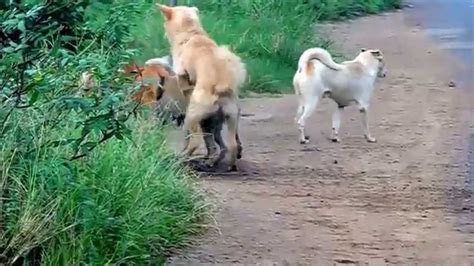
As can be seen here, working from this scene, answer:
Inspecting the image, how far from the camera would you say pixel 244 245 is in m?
6.80

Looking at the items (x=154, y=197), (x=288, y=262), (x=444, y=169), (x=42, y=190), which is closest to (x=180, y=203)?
(x=154, y=197)

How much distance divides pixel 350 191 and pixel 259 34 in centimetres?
678

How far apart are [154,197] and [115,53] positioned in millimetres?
873

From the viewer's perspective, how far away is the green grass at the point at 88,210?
5.70 m

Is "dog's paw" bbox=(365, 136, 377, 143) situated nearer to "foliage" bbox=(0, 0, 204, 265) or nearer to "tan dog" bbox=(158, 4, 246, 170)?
"tan dog" bbox=(158, 4, 246, 170)

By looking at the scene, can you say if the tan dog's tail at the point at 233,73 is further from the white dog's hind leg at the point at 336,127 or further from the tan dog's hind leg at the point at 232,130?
the white dog's hind leg at the point at 336,127

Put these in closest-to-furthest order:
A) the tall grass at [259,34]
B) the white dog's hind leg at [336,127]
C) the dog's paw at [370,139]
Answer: the dog's paw at [370,139], the white dog's hind leg at [336,127], the tall grass at [259,34]

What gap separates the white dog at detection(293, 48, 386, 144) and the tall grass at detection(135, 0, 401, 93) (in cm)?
221

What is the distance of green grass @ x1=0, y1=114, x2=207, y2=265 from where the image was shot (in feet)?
18.7

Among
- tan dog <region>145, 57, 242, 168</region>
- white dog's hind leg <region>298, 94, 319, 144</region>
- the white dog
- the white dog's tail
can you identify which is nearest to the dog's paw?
the white dog

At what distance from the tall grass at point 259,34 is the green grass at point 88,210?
553 centimetres

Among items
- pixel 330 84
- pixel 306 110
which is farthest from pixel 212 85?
pixel 330 84

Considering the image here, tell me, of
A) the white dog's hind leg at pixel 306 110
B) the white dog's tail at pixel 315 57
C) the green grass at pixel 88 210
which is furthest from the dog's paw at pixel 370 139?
the green grass at pixel 88 210

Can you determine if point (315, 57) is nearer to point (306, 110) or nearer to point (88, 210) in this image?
point (306, 110)
